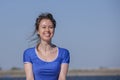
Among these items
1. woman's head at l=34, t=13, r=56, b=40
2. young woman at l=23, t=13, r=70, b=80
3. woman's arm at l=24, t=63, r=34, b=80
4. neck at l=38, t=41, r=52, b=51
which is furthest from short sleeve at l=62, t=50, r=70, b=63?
woman's arm at l=24, t=63, r=34, b=80

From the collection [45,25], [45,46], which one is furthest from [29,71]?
[45,25]

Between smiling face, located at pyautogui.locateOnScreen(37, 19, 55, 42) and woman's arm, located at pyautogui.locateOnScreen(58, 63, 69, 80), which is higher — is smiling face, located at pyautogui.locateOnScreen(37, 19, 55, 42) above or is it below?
above

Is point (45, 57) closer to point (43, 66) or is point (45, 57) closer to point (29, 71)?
point (43, 66)

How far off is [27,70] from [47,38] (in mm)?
550

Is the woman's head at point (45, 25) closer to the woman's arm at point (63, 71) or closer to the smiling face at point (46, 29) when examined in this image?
the smiling face at point (46, 29)

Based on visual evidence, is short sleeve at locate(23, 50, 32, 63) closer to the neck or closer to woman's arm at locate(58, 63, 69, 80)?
the neck

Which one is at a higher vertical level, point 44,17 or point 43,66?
point 44,17

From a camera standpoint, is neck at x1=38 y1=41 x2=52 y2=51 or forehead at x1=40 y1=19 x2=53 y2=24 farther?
neck at x1=38 y1=41 x2=52 y2=51

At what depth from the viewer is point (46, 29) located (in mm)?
7227

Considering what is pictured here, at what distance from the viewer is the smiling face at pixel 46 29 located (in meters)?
7.23

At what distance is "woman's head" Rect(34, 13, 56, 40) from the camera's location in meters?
7.23

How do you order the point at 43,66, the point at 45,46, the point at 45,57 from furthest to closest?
the point at 45,46 < the point at 45,57 < the point at 43,66

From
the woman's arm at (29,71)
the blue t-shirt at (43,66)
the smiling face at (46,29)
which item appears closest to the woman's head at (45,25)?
the smiling face at (46,29)

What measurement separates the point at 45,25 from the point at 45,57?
469mm
